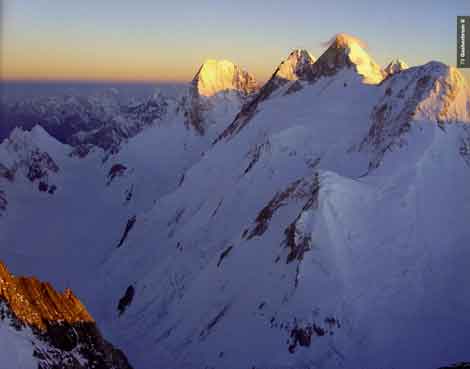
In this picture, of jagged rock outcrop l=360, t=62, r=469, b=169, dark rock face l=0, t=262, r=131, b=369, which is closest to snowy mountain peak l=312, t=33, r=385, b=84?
jagged rock outcrop l=360, t=62, r=469, b=169

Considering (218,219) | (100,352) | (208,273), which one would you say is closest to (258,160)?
(218,219)

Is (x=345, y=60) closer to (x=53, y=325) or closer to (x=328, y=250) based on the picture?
(x=328, y=250)

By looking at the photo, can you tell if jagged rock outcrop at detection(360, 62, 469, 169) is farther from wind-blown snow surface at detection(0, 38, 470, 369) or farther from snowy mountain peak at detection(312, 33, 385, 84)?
snowy mountain peak at detection(312, 33, 385, 84)

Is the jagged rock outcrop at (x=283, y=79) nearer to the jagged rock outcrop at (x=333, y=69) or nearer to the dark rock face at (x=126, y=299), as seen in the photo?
the jagged rock outcrop at (x=333, y=69)

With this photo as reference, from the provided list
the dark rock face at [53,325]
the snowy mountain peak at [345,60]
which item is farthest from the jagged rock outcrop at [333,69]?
the dark rock face at [53,325]

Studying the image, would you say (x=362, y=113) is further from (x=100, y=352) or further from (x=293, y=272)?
(x=100, y=352)

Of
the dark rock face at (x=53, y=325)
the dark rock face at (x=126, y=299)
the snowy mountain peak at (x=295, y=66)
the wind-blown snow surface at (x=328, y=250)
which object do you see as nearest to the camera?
the dark rock face at (x=53, y=325)

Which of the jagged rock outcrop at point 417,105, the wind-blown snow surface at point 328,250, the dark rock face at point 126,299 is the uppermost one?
the jagged rock outcrop at point 417,105
